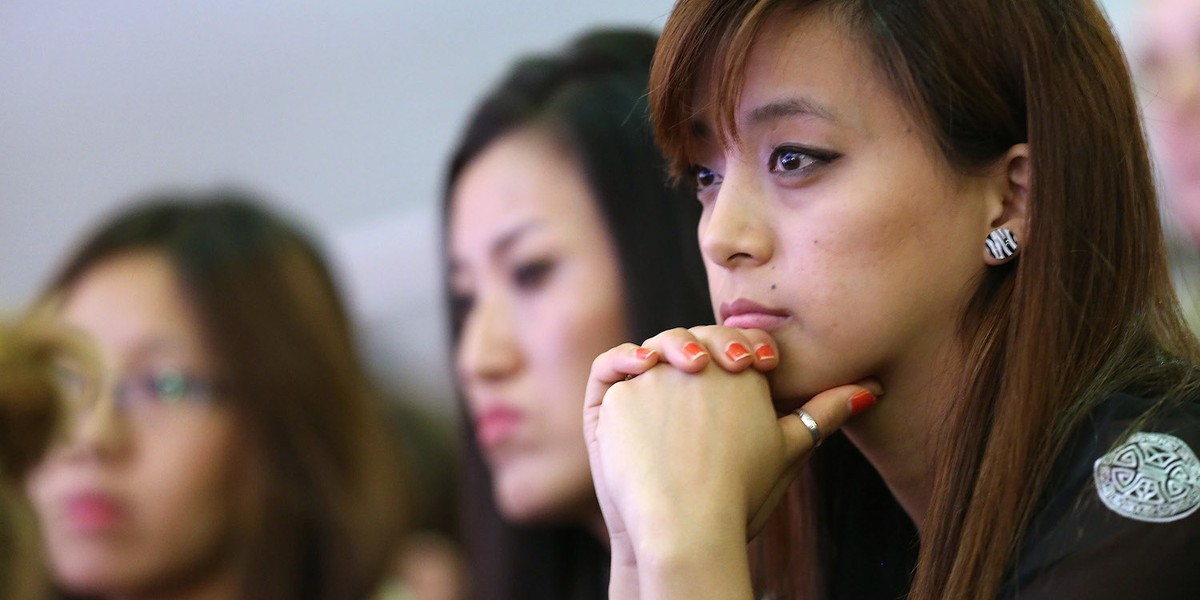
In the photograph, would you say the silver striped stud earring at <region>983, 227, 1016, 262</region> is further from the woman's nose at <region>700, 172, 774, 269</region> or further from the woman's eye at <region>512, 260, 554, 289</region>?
the woman's eye at <region>512, 260, 554, 289</region>

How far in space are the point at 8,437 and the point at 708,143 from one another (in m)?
0.97

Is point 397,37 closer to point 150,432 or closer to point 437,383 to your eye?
point 437,383

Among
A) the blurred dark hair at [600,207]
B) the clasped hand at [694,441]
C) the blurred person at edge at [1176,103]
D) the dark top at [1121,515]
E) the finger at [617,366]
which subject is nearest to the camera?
the dark top at [1121,515]

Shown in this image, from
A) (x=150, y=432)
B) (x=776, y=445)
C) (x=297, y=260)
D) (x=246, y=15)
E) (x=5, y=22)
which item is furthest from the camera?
(x=5, y=22)

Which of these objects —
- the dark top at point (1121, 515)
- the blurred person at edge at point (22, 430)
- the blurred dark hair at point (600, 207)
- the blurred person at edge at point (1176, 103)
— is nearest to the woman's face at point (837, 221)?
the dark top at point (1121, 515)

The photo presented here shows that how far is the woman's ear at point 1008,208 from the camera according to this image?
0.99 metres

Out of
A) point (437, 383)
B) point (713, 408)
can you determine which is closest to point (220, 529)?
point (437, 383)

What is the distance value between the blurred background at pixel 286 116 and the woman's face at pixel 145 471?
0.28m

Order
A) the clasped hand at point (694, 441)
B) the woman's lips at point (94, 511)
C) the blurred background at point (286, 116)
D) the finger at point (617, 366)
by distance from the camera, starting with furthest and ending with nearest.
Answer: the blurred background at point (286, 116) < the woman's lips at point (94, 511) < the finger at point (617, 366) < the clasped hand at point (694, 441)

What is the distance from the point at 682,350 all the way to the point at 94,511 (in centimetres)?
122

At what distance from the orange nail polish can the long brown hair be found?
0.15 m

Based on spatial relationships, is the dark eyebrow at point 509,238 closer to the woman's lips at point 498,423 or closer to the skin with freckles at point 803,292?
the woman's lips at point 498,423

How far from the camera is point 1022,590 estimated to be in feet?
2.88

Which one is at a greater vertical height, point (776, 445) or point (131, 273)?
point (131, 273)
